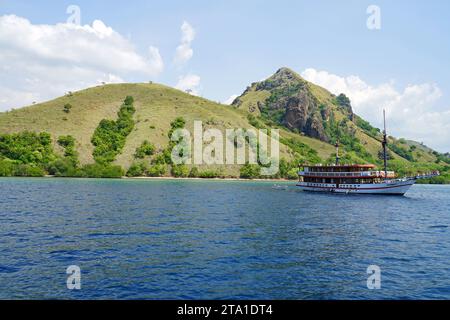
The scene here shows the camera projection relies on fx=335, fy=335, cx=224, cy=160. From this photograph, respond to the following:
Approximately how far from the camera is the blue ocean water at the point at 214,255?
2014cm

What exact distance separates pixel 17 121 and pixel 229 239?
646 feet

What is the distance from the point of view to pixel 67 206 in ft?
175

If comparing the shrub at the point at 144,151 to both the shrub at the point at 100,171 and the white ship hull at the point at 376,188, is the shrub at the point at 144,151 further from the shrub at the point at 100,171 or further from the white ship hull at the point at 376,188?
the white ship hull at the point at 376,188

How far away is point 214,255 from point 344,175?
88.0 metres

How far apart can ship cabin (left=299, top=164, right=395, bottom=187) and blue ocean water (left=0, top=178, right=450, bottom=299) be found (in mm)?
55199

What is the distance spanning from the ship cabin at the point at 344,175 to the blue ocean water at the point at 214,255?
5520 centimetres

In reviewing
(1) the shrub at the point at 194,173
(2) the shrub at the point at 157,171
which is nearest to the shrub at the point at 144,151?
(2) the shrub at the point at 157,171

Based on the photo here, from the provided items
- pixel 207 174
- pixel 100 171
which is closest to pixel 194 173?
pixel 207 174

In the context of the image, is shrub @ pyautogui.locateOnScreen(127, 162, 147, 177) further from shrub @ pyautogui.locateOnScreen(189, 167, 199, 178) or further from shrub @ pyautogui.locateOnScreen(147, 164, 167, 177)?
shrub @ pyautogui.locateOnScreen(189, 167, 199, 178)

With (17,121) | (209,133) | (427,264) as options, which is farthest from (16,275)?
(17,121)

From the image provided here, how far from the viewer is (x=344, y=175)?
106500 mm

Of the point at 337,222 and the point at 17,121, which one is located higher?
the point at 17,121

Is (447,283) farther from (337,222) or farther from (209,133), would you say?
(209,133)
